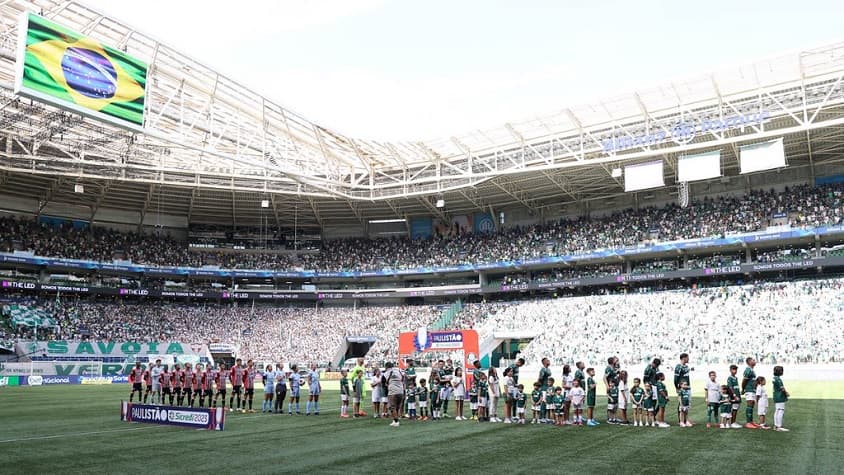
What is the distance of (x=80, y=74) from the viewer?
2414 centimetres

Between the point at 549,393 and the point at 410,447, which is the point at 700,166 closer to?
the point at 549,393

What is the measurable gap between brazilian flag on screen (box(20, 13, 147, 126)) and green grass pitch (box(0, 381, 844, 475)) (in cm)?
1157

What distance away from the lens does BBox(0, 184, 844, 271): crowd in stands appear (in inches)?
1797

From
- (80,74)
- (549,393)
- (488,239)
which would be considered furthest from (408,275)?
(549,393)

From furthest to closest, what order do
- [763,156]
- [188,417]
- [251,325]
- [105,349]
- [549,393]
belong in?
[251,325] → [105,349] → [763,156] → [549,393] → [188,417]

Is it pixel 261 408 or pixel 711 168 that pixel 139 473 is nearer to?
pixel 261 408

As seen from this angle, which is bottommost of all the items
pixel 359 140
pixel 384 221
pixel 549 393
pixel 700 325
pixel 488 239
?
pixel 549 393

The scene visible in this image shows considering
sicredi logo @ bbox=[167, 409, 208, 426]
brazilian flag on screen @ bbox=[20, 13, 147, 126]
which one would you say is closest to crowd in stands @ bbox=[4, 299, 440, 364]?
brazilian flag on screen @ bbox=[20, 13, 147, 126]

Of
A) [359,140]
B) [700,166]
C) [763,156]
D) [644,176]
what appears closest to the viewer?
[763,156]

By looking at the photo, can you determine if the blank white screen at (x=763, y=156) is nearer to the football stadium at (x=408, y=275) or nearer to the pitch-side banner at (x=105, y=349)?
the football stadium at (x=408, y=275)

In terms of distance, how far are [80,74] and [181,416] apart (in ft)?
48.1

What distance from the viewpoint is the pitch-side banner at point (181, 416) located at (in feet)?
50.5

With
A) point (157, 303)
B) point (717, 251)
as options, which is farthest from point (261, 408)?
point (157, 303)

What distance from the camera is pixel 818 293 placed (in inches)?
1571
